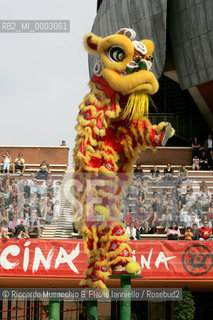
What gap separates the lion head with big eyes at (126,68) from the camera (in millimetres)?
7148

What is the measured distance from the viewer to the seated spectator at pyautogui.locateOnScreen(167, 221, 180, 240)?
14312 mm

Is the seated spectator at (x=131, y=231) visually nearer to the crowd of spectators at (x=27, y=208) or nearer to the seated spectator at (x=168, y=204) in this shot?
the seated spectator at (x=168, y=204)

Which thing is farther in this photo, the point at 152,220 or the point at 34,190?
the point at 152,220

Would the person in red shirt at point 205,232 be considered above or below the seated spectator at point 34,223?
below

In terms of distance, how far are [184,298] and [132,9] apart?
16972mm

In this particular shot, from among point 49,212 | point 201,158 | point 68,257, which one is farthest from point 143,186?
point 201,158

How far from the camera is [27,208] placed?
13.9 metres

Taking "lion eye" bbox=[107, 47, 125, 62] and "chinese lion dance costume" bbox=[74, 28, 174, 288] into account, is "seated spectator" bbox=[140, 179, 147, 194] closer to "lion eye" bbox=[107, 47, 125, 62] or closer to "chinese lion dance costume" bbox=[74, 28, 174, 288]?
"chinese lion dance costume" bbox=[74, 28, 174, 288]

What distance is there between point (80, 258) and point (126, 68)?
635 cm

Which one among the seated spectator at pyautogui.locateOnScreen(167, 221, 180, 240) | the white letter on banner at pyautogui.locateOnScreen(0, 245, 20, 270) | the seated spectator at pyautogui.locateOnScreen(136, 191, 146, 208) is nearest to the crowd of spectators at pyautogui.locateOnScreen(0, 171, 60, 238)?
the white letter on banner at pyautogui.locateOnScreen(0, 245, 20, 270)

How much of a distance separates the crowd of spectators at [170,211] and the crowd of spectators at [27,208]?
1.87 metres

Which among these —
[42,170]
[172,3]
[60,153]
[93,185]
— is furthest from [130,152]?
[172,3]

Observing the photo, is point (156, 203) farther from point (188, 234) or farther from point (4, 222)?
point (4, 222)

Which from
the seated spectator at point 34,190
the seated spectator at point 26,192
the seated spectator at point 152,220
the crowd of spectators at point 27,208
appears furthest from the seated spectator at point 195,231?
the seated spectator at point 26,192
